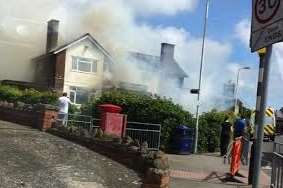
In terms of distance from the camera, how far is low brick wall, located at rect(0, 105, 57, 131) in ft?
47.6

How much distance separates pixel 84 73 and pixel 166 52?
391 inches

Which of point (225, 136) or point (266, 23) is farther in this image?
point (225, 136)

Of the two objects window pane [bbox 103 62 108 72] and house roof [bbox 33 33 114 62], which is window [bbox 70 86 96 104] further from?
house roof [bbox 33 33 114 62]

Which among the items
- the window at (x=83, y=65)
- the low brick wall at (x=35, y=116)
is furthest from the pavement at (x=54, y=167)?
the window at (x=83, y=65)

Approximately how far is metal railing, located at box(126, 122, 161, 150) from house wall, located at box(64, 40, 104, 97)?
31.0 metres

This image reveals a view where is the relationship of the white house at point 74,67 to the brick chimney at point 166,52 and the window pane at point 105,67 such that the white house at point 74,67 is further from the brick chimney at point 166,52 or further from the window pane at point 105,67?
the brick chimney at point 166,52

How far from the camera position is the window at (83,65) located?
5500 centimetres

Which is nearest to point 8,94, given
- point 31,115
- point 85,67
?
point 31,115

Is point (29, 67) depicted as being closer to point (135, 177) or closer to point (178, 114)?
point (178, 114)

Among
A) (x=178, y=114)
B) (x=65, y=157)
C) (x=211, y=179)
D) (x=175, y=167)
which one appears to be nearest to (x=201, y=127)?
(x=178, y=114)

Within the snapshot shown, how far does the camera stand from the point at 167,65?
160ft

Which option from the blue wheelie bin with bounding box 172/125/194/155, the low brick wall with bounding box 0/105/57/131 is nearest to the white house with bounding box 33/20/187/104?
the blue wheelie bin with bounding box 172/125/194/155

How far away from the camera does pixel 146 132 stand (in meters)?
20.5

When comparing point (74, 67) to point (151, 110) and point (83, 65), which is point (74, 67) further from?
point (151, 110)
